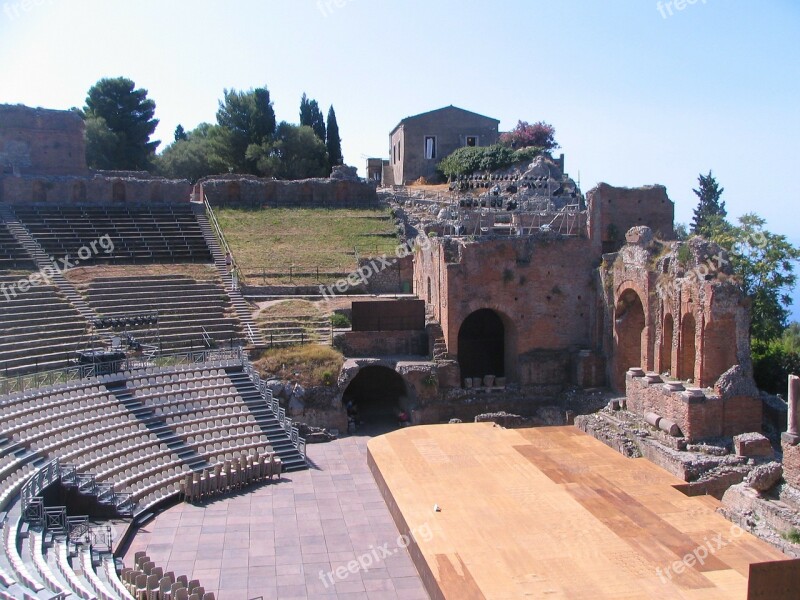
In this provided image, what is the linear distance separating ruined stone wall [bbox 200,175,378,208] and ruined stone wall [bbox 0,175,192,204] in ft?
9.76

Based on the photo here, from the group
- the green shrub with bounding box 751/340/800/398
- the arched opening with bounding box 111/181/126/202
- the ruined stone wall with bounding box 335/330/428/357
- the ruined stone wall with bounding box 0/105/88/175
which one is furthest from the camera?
the ruined stone wall with bounding box 0/105/88/175

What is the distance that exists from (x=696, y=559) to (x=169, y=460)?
12.4 metres

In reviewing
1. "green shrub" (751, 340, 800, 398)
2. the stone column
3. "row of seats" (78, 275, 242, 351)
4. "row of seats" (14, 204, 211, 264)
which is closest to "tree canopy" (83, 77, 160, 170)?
"row of seats" (14, 204, 211, 264)

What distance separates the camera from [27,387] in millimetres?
20344

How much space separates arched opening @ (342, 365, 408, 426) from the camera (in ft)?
94.2

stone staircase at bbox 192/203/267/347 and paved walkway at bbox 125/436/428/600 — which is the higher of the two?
stone staircase at bbox 192/203/267/347

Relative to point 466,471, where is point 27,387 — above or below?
above

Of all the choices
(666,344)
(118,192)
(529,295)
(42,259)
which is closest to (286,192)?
(118,192)

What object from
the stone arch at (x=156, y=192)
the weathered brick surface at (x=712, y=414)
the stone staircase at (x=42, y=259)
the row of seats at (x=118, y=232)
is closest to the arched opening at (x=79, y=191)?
the row of seats at (x=118, y=232)

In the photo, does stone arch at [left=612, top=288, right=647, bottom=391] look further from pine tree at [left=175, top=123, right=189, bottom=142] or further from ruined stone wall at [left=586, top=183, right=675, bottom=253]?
pine tree at [left=175, top=123, right=189, bottom=142]

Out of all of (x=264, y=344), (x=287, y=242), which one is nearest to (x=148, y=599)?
(x=264, y=344)

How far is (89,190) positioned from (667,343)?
1036 inches

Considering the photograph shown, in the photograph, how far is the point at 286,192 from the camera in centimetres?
4359

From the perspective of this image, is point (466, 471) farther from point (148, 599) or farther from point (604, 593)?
point (148, 599)
